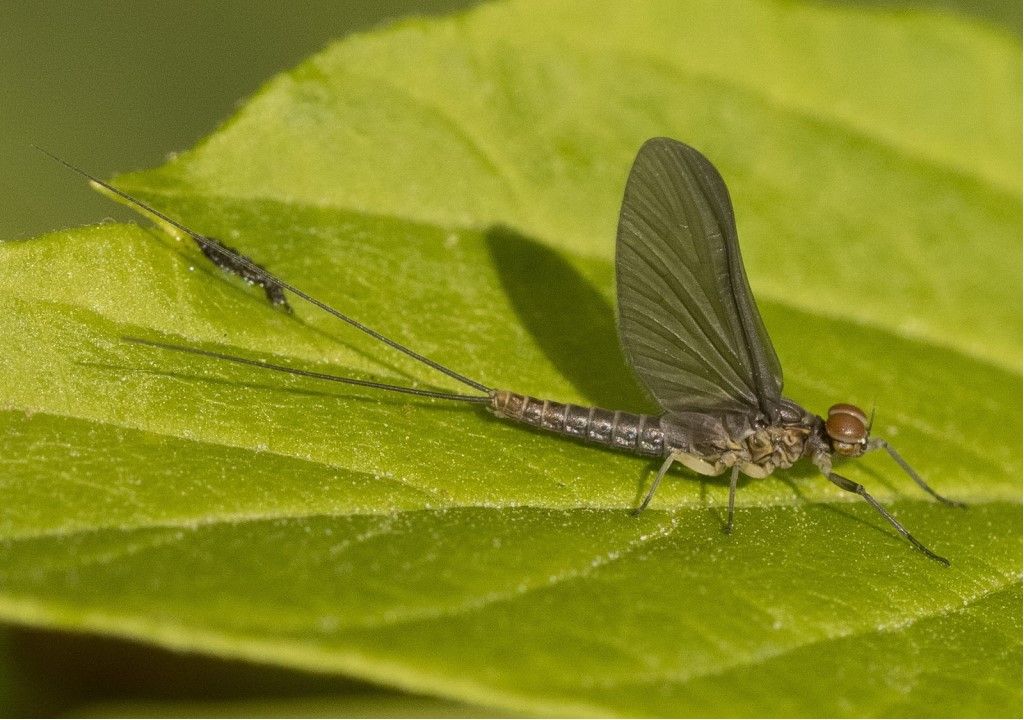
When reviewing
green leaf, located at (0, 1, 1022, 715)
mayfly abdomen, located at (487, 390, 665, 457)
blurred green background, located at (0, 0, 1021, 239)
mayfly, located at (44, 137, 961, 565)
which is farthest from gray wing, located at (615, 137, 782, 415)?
blurred green background, located at (0, 0, 1021, 239)

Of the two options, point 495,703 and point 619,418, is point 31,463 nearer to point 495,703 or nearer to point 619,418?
point 495,703

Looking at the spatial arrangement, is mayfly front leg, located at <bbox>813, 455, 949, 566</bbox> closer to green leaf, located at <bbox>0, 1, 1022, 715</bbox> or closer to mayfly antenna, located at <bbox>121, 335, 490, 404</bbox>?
green leaf, located at <bbox>0, 1, 1022, 715</bbox>

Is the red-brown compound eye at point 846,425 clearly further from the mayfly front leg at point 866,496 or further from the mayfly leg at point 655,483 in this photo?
the mayfly leg at point 655,483

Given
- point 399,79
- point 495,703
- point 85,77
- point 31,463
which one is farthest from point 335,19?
point 495,703

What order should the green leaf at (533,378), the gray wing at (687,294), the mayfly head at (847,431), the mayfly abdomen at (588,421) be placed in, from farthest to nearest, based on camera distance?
the mayfly head at (847,431), the mayfly abdomen at (588,421), the gray wing at (687,294), the green leaf at (533,378)

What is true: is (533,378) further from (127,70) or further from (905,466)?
(127,70)

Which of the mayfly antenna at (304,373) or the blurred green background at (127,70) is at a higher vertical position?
the blurred green background at (127,70)

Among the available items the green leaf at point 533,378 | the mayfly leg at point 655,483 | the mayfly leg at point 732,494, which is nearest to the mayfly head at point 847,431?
the green leaf at point 533,378
